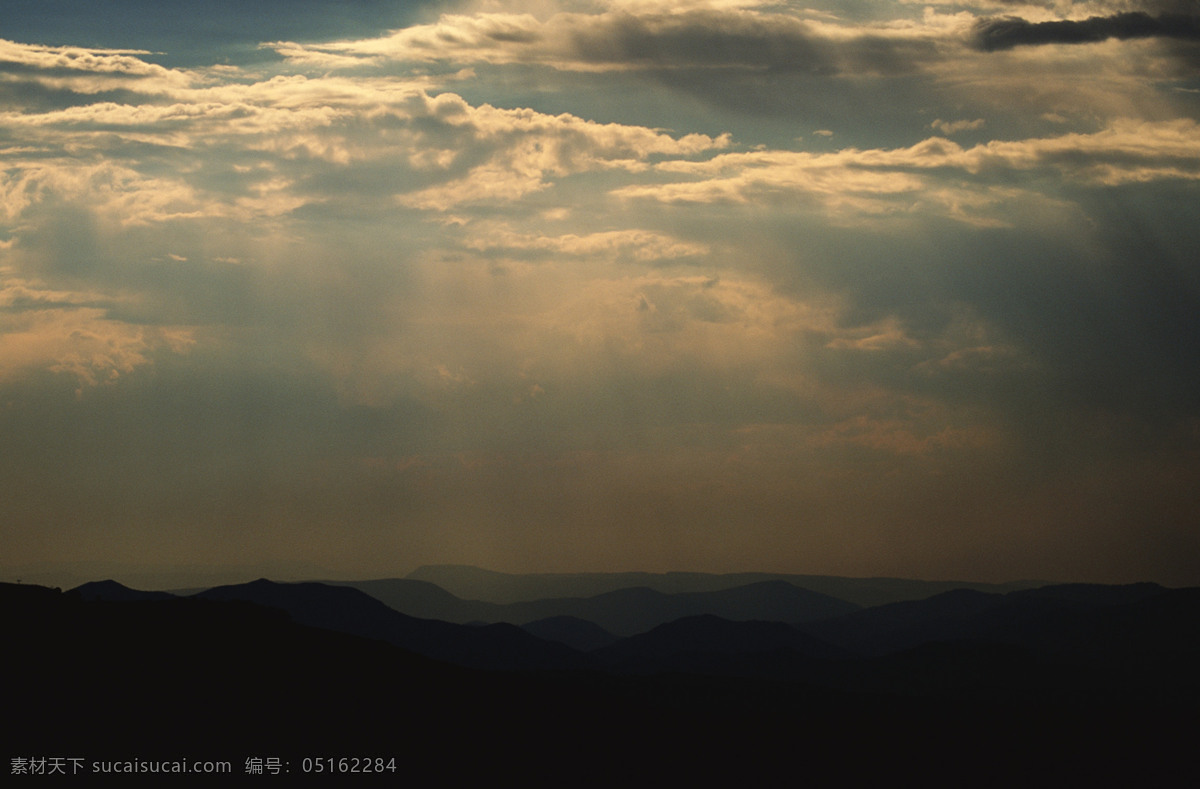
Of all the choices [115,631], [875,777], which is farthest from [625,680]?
[115,631]

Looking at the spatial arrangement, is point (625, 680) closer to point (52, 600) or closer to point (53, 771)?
point (52, 600)

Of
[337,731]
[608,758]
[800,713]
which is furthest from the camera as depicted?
[800,713]

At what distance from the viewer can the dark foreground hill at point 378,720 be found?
74188mm

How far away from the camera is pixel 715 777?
101 metres

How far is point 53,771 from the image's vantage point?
6475cm

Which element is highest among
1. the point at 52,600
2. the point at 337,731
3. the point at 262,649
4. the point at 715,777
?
the point at 52,600

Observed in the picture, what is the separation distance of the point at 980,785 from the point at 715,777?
139ft

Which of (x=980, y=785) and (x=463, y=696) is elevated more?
(x=463, y=696)

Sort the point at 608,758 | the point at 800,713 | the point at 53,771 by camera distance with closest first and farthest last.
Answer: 1. the point at 53,771
2. the point at 608,758
3. the point at 800,713

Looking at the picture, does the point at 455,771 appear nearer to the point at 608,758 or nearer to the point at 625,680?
the point at 608,758

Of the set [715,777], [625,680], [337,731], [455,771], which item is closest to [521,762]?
[455,771]

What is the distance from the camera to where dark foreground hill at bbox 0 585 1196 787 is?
74.2m

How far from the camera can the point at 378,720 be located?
281 ft

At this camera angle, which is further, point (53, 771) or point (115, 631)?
point (115, 631)
